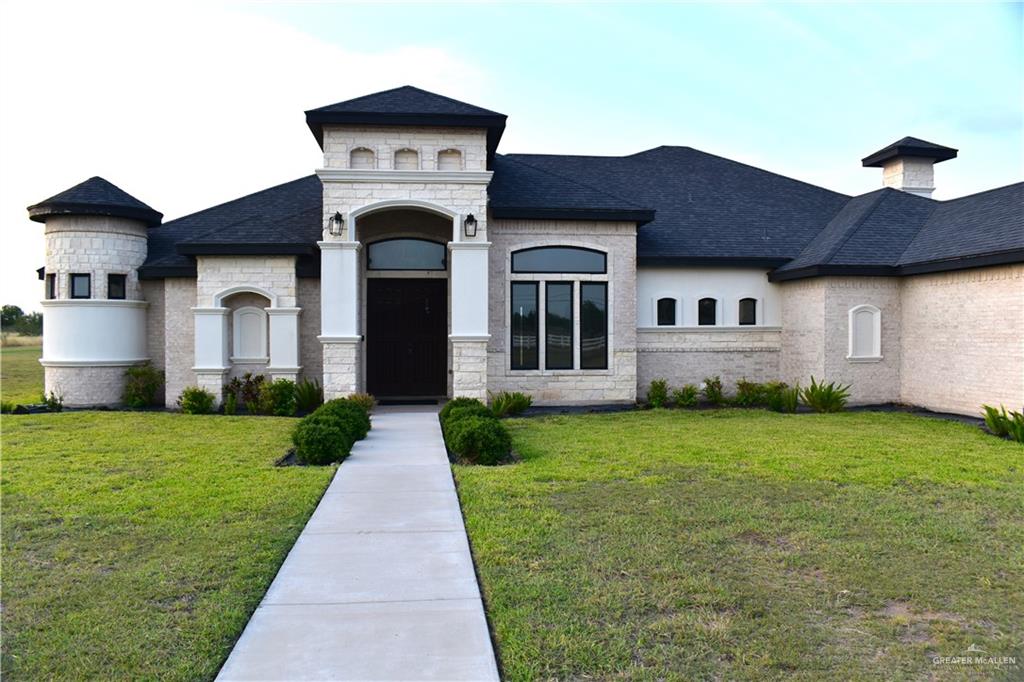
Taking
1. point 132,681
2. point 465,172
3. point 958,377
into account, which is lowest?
point 132,681

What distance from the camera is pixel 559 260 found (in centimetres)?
1753

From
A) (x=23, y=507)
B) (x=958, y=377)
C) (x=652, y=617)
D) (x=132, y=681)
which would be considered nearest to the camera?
(x=132, y=681)

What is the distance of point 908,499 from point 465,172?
10760 mm

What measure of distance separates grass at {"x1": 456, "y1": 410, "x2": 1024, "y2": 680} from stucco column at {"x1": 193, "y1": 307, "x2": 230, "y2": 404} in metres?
9.09

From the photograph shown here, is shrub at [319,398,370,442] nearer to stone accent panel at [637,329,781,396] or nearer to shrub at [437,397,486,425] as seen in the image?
shrub at [437,397,486,425]

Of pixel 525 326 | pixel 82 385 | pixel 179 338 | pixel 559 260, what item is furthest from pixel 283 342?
pixel 559 260

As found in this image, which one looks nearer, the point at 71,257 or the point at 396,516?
the point at 396,516

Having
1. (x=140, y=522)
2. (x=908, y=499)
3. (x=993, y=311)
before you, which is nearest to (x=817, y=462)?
(x=908, y=499)

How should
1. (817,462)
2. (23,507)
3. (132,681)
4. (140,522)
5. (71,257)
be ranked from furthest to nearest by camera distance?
(71,257) < (817,462) < (23,507) < (140,522) < (132,681)

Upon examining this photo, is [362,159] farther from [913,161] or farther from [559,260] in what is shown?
[913,161]

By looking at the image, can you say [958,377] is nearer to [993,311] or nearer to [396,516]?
[993,311]

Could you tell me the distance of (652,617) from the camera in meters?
4.88

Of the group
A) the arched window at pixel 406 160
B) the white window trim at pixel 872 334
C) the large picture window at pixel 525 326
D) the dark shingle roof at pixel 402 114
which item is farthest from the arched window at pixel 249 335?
the white window trim at pixel 872 334

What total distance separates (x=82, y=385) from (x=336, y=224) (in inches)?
309
